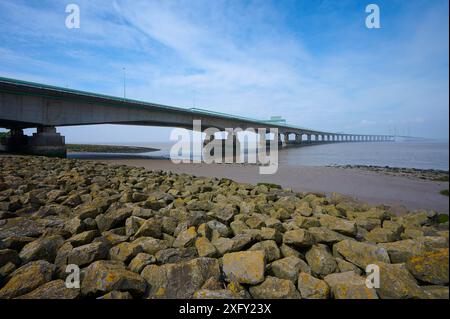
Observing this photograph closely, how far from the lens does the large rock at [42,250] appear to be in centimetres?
299

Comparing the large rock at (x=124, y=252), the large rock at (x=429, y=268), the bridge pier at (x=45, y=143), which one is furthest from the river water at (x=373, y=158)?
the bridge pier at (x=45, y=143)

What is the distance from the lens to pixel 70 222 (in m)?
3.94

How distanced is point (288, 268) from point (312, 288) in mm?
388

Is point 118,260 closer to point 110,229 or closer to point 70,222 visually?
point 110,229

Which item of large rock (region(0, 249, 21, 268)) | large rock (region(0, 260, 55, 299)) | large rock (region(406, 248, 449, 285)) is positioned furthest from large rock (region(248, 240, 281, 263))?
A: large rock (region(0, 249, 21, 268))

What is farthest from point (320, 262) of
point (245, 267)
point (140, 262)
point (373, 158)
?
point (373, 158)

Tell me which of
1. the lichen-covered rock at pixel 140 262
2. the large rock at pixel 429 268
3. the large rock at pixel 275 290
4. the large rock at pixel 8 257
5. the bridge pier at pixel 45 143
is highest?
the bridge pier at pixel 45 143

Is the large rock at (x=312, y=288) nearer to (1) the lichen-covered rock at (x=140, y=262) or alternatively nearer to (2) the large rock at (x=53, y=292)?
(1) the lichen-covered rock at (x=140, y=262)

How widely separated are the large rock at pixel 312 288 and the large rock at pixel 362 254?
2.97 ft

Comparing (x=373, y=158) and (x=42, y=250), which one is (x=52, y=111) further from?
(x=373, y=158)

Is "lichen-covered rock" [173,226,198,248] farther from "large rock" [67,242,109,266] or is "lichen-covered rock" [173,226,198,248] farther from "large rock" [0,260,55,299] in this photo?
"large rock" [0,260,55,299]

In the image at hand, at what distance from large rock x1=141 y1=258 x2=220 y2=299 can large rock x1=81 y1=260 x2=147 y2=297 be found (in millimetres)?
141

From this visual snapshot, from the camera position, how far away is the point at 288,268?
268cm
